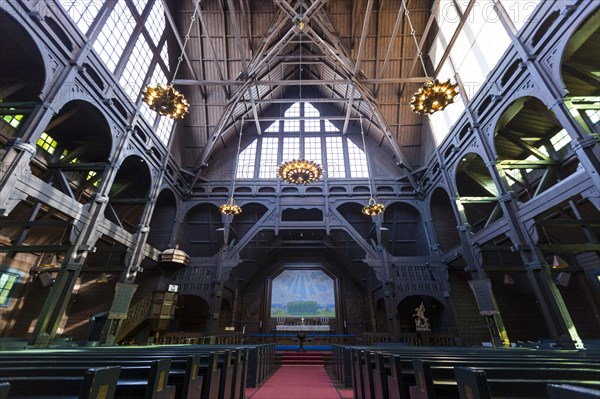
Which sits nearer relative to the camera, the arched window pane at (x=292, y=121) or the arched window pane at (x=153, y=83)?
the arched window pane at (x=153, y=83)

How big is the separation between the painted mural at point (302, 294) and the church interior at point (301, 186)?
158 millimetres

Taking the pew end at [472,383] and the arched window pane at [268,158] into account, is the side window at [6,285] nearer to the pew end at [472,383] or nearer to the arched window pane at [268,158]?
the arched window pane at [268,158]

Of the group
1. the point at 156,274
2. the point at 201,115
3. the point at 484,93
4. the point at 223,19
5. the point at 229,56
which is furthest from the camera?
the point at 201,115

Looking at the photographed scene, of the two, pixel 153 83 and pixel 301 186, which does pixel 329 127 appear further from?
pixel 153 83

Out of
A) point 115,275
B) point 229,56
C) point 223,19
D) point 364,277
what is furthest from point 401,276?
point 223,19

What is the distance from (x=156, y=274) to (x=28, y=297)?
17.6ft

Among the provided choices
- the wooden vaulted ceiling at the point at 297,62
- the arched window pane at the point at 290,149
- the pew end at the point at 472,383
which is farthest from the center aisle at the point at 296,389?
the arched window pane at the point at 290,149

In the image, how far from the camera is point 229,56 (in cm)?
1730

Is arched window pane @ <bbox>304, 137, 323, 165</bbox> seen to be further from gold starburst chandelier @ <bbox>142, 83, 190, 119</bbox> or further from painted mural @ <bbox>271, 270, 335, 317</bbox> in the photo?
gold starburst chandelier @ <bbox>142, 83, 190, 119</bbox>

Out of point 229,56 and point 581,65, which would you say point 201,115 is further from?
point 581,65

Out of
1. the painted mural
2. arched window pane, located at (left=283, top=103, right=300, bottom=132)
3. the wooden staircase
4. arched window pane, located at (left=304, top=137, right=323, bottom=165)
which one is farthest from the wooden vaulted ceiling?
the painted mural

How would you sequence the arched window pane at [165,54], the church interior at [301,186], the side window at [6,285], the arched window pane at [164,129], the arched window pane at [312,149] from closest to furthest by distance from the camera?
the church interior at [301,186], the side window at [6,285], the arched window pane at [165,54], the arched window pane at [164,129], the arched window pane at [312,149]

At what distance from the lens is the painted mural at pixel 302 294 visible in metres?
19.4

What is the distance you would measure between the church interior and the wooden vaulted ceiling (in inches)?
5.4
